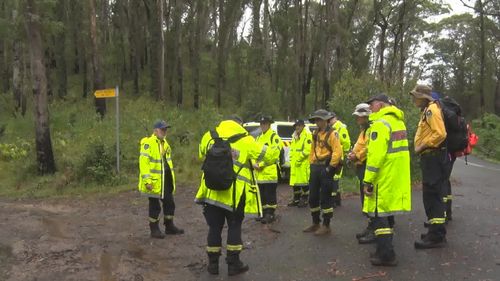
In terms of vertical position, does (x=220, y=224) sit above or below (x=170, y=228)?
above

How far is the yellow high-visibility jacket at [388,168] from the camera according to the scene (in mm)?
6219

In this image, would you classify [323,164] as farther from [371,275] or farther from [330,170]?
[371,275]

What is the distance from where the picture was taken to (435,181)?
6.81 meters

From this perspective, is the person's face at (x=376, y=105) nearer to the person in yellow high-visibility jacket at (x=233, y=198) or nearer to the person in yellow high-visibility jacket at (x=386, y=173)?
the person in yellow high-visibility jacket at (x=386, y=173)

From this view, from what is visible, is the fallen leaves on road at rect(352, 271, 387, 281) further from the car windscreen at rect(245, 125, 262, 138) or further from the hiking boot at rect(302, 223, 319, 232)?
the car windscreen at rect(245, 125, 262, 138)

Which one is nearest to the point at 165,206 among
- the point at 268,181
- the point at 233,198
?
the point at 268,181

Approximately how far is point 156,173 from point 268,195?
2.15m

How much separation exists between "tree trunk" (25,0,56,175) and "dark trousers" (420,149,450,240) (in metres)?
11.6

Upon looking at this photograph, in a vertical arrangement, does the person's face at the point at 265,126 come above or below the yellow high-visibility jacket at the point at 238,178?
above

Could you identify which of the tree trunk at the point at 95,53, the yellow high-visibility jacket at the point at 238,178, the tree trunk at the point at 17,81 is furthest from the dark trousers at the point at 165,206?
the tree trunk at the point at 17,81

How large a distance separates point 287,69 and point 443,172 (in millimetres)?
32759

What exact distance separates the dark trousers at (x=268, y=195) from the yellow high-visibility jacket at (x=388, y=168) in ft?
10.3

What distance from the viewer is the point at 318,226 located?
332 inches

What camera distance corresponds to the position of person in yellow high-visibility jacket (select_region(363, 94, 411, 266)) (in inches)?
245
